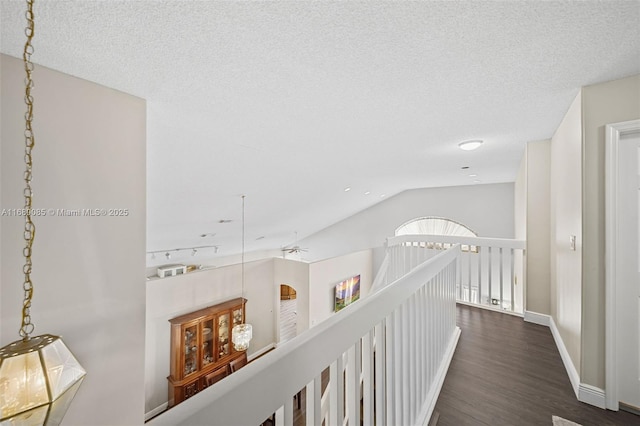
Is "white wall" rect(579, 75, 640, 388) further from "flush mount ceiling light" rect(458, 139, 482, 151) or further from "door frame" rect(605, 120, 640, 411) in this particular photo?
"flush mount ceiling light" rect(458, 139, 482, 151)

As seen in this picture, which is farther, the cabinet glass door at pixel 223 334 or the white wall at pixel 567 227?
the cabinet glass door at pixel 223 334

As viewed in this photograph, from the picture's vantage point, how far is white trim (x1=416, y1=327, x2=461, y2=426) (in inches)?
59.6

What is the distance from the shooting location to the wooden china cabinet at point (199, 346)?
4.77 metres

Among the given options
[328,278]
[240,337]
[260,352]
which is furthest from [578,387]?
[260,352]

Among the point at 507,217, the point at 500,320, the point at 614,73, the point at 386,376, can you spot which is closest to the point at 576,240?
the point at 614,73

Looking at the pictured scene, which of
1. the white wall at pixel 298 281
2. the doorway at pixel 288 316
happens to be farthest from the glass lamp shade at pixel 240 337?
the doorway at pixel 288 316

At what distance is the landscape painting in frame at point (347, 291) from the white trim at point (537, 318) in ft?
13.2

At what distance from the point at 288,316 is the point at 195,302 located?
3.38 m

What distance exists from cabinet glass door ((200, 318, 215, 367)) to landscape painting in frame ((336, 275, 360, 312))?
120 inches

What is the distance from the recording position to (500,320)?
302 centimetres

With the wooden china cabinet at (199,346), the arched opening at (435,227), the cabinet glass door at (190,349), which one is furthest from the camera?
the arched opening at (435,227)

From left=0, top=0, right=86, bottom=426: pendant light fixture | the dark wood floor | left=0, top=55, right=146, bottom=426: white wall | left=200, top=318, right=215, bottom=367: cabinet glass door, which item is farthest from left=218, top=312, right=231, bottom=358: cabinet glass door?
left=0, top=0, right=86, bottom=426: pendant light fixture

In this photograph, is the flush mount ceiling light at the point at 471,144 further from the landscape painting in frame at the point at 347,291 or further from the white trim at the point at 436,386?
the landscape painting in frame at the point at 347,291

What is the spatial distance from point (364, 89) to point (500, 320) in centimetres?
306
